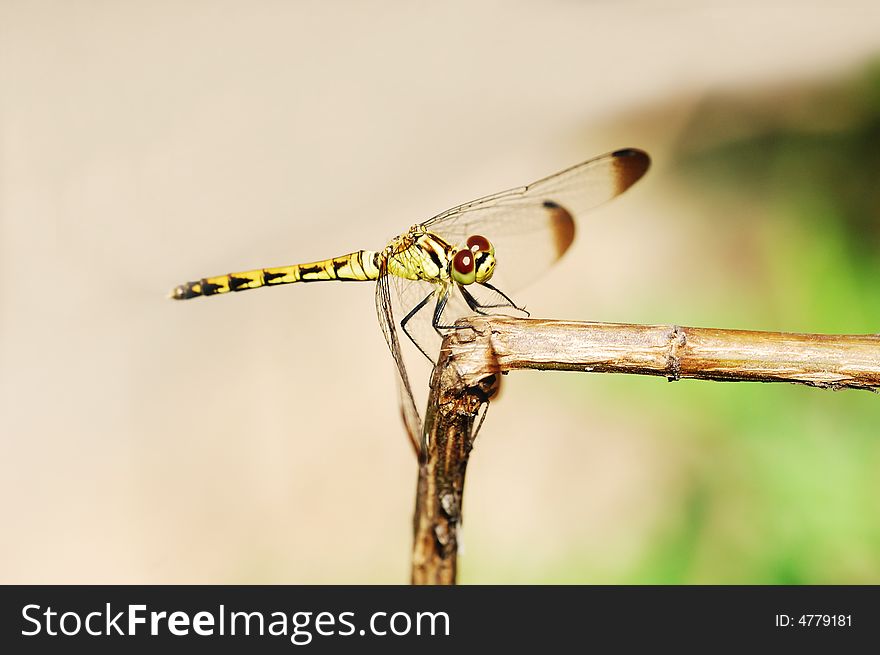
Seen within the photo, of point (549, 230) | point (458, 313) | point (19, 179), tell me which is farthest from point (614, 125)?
point (19, 179)

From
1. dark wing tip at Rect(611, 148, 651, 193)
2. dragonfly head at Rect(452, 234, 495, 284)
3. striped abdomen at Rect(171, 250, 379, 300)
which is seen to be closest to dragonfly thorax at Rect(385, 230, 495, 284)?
dragonfly head at Rect(452, 234, 495, 284)

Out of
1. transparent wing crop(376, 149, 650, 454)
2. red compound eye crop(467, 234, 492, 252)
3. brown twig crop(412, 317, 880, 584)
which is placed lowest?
brown twig crop(412, 317, 880, 584)

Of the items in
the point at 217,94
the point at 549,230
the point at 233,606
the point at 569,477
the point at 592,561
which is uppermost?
the point at 217,94

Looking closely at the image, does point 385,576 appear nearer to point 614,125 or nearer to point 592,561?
point 592,561

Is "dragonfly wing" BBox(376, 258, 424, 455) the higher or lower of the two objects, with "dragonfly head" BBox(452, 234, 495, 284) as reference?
lower

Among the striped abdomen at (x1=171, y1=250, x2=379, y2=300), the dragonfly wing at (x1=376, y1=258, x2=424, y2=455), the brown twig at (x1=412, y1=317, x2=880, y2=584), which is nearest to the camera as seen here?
the brown twig at (x1=412, y1=317, x2=880, y2=584)

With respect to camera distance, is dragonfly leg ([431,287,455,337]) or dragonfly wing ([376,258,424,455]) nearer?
dragonfly wing ([376,258,424,455])

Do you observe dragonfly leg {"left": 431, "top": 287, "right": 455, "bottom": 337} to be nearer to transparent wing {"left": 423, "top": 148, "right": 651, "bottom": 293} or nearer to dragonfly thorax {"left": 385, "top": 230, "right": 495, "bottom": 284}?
dragonfly thorax {"left": 385, "top": 230, "right": 495, "bottom": 284}

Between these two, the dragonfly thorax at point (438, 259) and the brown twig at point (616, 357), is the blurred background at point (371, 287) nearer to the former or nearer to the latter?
the dragonfly thorax at point (438, 259)
